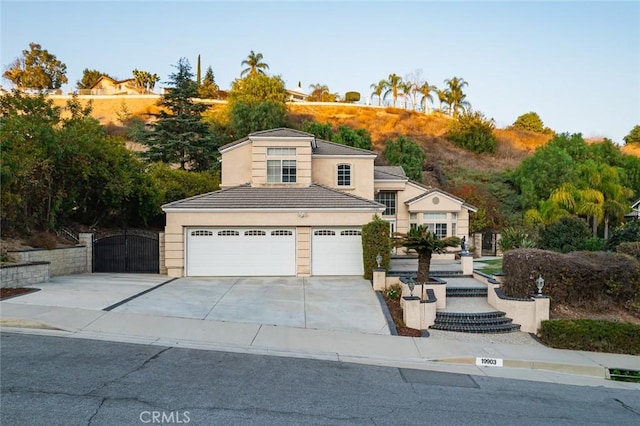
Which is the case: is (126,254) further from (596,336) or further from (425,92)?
(425,92)

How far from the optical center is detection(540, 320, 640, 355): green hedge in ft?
37.8

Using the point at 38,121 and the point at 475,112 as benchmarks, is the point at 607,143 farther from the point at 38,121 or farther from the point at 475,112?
the point at 38,121

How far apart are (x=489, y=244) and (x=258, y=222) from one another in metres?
18.7

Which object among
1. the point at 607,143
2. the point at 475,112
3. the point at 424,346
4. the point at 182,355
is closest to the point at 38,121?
the point at 182,355

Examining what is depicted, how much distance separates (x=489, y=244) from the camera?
3008 cm

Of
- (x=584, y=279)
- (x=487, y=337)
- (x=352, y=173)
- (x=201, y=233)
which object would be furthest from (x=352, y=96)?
(x=487, y=337)

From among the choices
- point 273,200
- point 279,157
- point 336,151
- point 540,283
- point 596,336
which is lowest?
point 596,336

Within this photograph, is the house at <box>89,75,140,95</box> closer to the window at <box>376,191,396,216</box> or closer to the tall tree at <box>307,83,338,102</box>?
the tall tree at <box>307,83,338,102</box>

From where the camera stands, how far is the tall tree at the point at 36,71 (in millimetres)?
61500

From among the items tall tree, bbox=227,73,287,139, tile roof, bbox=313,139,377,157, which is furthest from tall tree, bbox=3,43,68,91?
tile roof, bbox=313,139,377,157

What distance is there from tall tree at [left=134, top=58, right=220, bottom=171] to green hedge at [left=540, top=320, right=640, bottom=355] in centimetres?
2933

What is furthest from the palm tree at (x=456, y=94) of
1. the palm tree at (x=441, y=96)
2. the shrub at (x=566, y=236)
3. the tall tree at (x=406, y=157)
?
the shrub at (x=566, y=236)

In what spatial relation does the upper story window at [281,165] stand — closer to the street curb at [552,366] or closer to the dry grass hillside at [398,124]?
the street curb at [552,366]

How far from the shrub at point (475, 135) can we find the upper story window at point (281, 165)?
35835 mm
